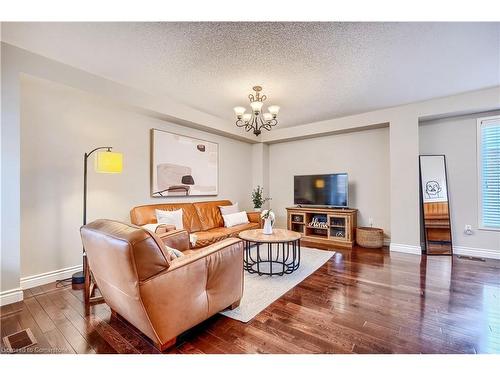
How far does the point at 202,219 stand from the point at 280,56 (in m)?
2.80

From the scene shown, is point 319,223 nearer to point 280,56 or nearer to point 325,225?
point 325,225

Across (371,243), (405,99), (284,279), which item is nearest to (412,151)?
(405,99)

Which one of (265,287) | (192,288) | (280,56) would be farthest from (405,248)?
(192,288)

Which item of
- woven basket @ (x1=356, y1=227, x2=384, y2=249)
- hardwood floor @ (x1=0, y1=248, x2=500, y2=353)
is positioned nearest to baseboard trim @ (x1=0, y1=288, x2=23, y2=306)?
hardwood floor @ (x1=0, y1=248, x2=500, y2=353)

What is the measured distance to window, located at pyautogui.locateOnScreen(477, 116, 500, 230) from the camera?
344 centimetres

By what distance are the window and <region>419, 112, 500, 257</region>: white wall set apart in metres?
0.07

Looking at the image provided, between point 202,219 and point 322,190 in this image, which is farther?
point 322,190

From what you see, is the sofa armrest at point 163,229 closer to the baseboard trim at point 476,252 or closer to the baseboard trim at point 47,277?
the baseboard trim at point 47,277

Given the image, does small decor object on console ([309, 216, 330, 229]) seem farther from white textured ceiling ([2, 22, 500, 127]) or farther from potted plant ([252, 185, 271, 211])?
white textured ceiling ([2, 22, 500, 127])

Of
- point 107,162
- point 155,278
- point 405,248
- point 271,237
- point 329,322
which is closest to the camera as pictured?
point 155,278

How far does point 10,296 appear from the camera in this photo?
7.02 ft
